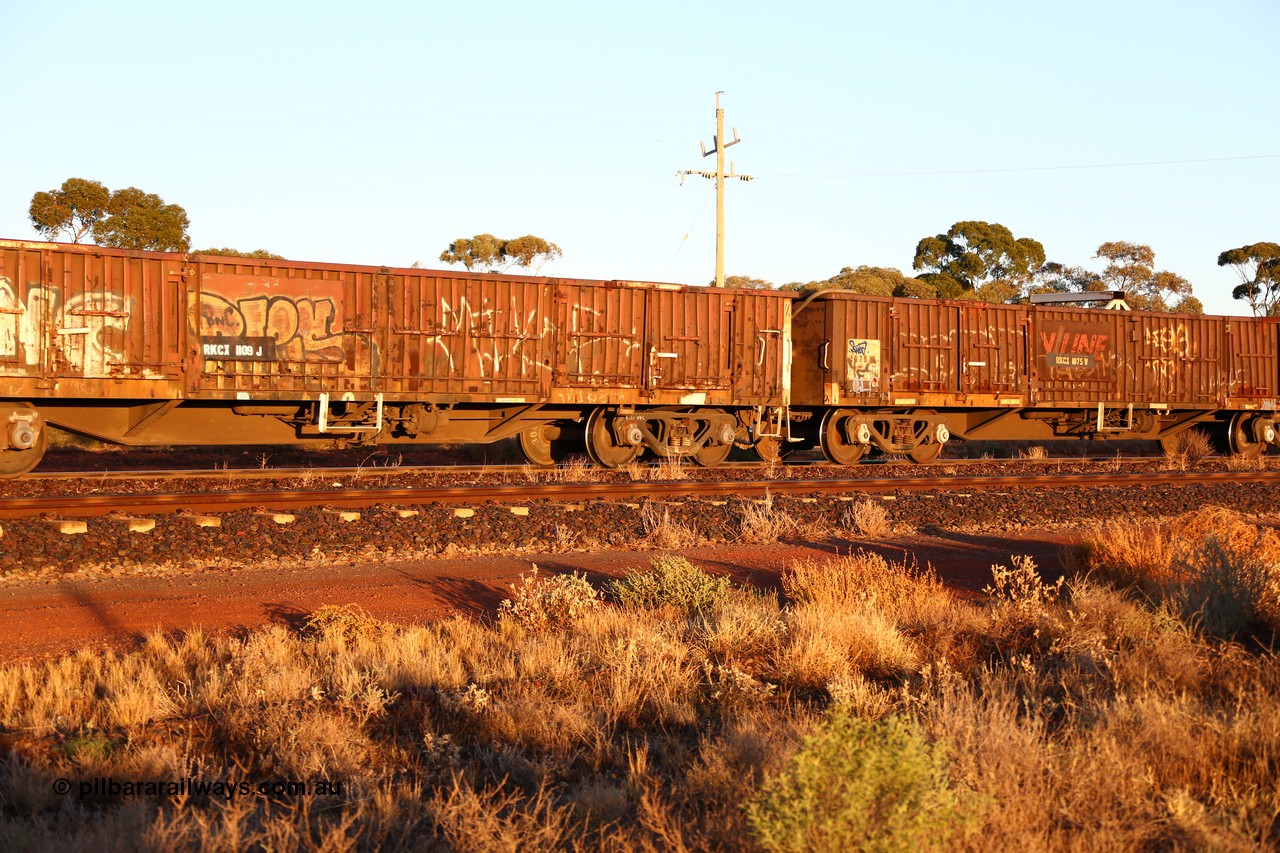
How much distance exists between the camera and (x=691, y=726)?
18.0 ft

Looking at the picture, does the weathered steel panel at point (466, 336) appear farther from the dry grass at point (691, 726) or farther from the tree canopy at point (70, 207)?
the tree canopy at point (70, 207)

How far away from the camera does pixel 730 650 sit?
22.3ft

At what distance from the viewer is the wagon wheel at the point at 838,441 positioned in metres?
19.5

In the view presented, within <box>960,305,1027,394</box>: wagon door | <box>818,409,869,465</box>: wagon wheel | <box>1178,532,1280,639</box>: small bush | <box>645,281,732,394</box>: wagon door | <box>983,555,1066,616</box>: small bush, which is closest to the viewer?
<box>1178,532,1280,639</box>: small bush

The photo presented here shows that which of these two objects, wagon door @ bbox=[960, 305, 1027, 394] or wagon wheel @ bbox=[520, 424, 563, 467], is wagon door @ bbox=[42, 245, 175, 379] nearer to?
wagon wheel @ bbox=[520, 424, 563, 467]

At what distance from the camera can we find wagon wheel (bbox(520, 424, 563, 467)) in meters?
18.1

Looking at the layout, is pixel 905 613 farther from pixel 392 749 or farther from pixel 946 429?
pixel 946 429

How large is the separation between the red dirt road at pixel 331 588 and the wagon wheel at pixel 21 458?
6250 mm

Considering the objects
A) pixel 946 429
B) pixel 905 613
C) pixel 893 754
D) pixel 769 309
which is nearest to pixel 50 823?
pixel 893 754

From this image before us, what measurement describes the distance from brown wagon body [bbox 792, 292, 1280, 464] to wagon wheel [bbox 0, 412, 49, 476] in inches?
476

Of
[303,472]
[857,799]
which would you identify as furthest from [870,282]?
[857,799]

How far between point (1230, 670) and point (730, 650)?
9.30 ft

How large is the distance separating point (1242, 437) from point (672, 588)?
19.6 meters

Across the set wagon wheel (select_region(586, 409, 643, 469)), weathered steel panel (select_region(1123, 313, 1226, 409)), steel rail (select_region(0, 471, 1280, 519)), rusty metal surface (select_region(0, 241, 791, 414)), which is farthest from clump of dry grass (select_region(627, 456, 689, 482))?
weathered steel panel (select_region(1123, 313, 1226, 409))
